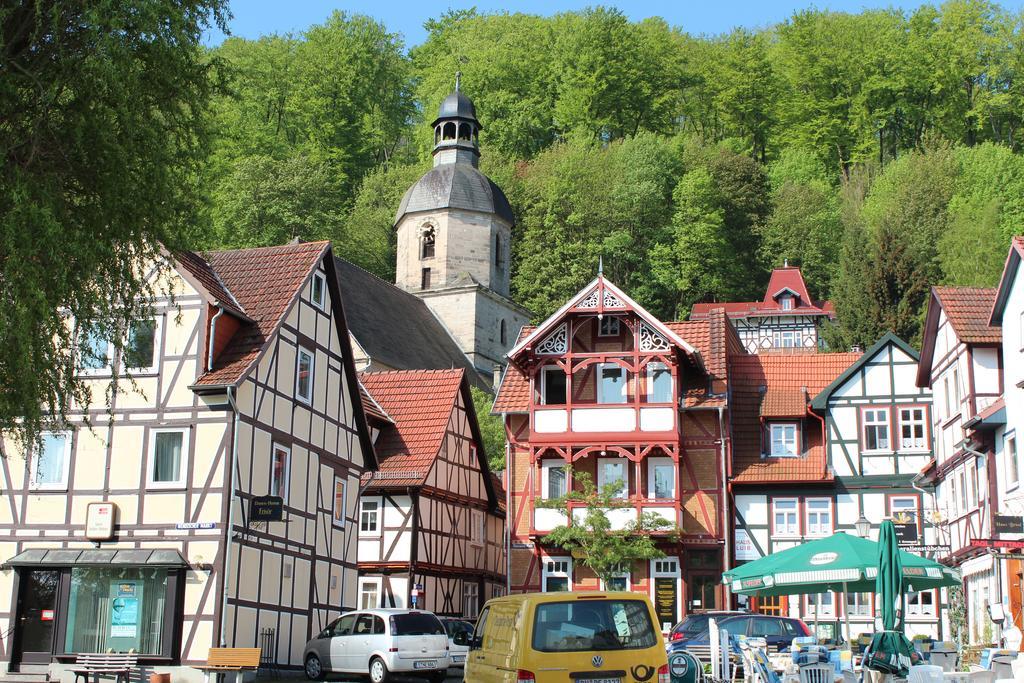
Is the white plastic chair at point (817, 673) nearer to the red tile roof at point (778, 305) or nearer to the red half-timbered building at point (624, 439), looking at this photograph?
the red half-timbered building at point (624, 439)

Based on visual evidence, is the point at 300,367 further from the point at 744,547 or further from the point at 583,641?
the point at 583,641

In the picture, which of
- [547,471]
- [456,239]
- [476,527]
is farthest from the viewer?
[456,239]

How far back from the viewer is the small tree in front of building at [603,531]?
3297 cm

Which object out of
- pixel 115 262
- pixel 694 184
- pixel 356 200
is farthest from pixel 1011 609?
pixel 356 200

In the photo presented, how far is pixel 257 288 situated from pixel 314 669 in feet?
26.8

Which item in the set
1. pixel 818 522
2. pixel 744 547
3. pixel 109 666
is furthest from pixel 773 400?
pixel 109 666

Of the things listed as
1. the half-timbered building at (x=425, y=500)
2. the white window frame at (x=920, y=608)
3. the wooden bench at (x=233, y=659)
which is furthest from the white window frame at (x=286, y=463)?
the white window frame at (x=920, y=608)

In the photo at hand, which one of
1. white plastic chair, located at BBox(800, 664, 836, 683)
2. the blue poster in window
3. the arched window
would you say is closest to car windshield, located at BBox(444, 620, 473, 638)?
the blue poster in window

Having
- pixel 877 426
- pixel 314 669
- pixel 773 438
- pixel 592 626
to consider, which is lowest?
pixel 314 669

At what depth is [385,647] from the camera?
2405 centimetres

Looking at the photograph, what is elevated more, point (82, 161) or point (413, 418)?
point (413, 418)

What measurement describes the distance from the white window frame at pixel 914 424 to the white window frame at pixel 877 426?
242mm

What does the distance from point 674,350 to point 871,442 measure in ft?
20.2

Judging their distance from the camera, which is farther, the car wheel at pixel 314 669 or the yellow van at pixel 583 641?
the car wheel at pixel 314 669
